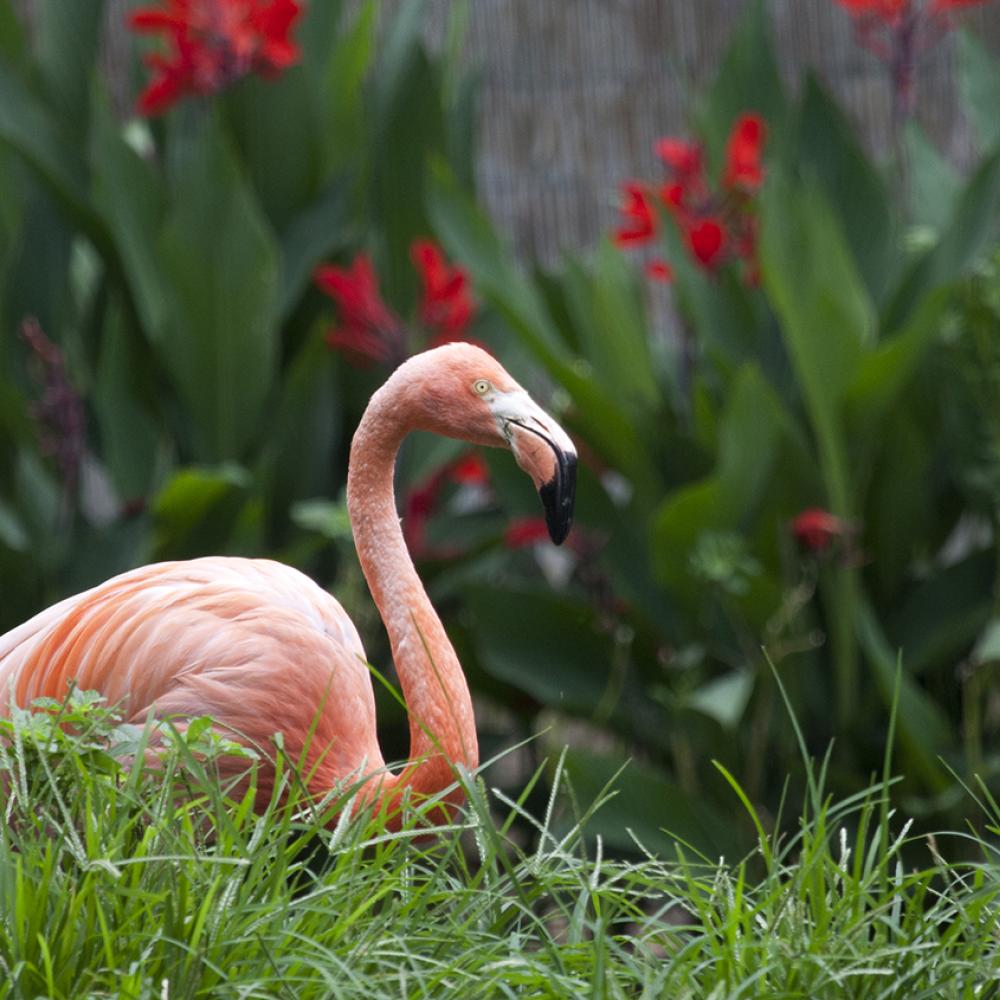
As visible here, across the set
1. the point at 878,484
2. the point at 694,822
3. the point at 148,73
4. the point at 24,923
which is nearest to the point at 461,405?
the point at 24,923

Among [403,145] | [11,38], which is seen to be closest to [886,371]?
[403,145]

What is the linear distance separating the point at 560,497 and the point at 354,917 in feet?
1.96

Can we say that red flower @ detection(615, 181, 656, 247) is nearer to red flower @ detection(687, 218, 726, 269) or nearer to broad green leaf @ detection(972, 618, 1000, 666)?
red flower @ detection(687, 218, 726, 269)

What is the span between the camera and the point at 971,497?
364 cm

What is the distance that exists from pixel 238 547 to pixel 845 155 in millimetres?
1685

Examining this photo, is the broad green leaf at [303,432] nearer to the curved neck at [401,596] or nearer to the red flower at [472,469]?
the red flower at [472,469]

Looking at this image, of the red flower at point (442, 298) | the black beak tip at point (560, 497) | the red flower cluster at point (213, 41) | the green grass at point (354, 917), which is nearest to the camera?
the green grass at point (354, 917)

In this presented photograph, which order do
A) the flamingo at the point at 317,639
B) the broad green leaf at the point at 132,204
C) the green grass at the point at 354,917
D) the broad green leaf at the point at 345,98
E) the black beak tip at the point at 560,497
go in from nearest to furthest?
the green grass at the point at 354,917 < the black beak tip at the point at 560,497 < the flamingo at the point at 317,639 < the broad green leaf at the point at 132,204 < the broad green leaf at the point at 345,98

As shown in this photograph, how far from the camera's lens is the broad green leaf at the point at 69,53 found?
13.6ft

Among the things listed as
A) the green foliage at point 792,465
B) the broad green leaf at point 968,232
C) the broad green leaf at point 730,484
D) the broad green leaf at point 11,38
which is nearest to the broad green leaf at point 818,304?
the green foliage at point 792,465

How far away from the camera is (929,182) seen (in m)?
3.98

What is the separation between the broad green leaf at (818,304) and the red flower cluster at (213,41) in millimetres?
1092

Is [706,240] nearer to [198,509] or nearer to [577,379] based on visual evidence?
[577,379]

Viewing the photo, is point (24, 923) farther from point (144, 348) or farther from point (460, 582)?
point (144, 348)
